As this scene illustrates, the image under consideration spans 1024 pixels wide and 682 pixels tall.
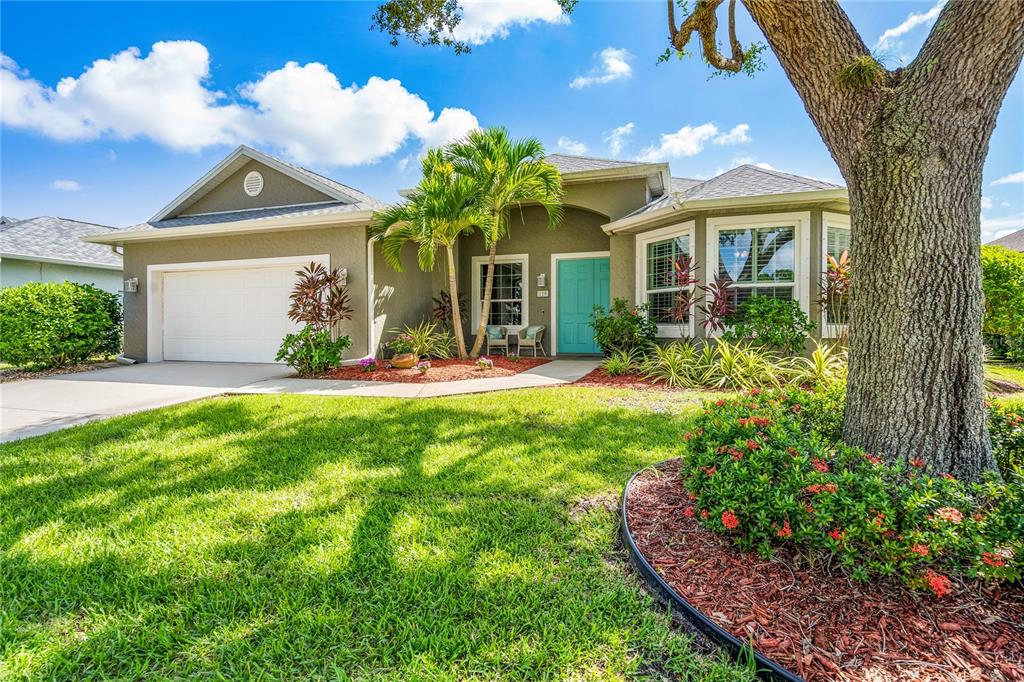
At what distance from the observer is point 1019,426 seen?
2736mm

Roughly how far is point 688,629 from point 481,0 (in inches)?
267

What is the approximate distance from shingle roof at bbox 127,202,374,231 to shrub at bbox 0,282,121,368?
6.23 ft

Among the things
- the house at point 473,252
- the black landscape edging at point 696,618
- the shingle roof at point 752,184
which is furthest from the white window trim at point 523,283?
the black landscape edging at point 696,618

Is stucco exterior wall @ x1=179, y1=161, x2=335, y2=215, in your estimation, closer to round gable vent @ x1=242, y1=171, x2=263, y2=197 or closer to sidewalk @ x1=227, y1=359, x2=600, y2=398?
round gable vent @ x1=242, y1=171, x2=263, y2=197

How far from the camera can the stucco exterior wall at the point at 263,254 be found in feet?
28.5

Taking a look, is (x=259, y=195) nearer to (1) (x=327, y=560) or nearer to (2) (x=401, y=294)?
(2) (x=401, y=294)

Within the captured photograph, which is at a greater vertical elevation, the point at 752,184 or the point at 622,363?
the point at 752,184

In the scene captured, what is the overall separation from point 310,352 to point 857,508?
7.86 m

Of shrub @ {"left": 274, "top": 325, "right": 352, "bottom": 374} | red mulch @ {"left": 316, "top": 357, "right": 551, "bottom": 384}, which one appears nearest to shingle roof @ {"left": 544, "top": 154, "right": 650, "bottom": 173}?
red mulch @ {"left": 316, "top": 357, "right": 551, "bottom": 384}

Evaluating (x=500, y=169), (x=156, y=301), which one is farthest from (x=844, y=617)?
(x=156, y=301)

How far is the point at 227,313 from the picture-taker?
386 inches

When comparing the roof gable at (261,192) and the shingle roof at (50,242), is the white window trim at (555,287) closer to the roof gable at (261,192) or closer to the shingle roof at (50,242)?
the roof gable at (261,192)

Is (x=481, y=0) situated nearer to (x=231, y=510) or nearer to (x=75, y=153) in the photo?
(x=231, y=510)

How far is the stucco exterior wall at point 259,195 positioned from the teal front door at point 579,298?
5735 mm
